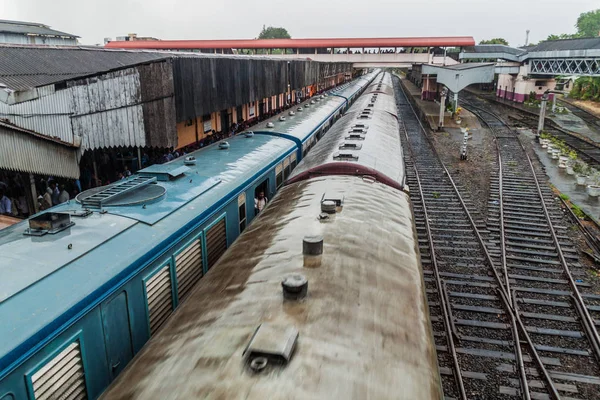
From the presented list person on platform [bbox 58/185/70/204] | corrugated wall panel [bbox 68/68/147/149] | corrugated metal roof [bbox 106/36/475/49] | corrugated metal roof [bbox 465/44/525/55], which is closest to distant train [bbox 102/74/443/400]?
corrugated wall panel [bbox 68/68/147/149]

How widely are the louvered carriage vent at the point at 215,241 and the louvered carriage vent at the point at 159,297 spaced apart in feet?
3.80

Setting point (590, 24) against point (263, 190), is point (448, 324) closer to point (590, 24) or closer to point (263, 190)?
point (263, 190)

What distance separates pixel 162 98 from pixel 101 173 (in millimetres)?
3084

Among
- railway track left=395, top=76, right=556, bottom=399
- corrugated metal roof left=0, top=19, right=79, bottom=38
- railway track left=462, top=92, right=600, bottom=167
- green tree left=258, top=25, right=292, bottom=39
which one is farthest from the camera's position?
green tree left=258, top=25, right=292, bottom=39

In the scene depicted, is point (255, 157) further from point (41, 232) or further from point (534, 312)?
point (534, 312)

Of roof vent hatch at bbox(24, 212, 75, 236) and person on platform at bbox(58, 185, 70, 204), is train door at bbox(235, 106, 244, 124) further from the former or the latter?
roof vent hatch at bbox(24, 212, 75, 236)

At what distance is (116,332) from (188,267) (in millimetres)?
1534

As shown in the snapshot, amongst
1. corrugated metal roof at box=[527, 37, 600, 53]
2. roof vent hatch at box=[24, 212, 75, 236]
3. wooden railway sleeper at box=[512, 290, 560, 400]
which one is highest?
corrugated metal roof at box=[527, 37, 600, 53]

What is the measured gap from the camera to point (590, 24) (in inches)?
3693

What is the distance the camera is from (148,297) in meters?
4.98

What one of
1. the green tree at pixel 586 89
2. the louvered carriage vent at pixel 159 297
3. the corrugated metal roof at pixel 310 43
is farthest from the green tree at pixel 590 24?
the louvered carriage vent at pixel 159 297

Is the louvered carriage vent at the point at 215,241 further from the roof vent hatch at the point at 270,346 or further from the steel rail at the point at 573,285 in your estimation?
the steel rail at the point at 573,285

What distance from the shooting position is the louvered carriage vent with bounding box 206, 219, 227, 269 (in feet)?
21.4

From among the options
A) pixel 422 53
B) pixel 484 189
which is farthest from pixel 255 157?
pixel 422 53
